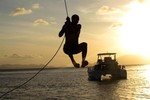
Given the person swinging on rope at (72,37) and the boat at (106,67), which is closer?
the person swinging on rope at (72,37)

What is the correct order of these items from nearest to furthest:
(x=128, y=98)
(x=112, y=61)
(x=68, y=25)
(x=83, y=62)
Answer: (x=68, y=25) → (x=83, y=62) → (x=128, y=98) → (x=112, y=61)

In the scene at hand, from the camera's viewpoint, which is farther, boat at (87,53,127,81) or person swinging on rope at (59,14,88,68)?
boat at (87,53,127,81)

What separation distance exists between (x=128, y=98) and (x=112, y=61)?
30.6 m

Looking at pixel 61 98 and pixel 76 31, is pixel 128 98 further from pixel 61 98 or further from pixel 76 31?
pixel 76 31

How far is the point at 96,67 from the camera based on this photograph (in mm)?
96375

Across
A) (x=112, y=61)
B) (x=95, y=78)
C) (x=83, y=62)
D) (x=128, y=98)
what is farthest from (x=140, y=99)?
(x=83, y=62)

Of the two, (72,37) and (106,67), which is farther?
(106,67)

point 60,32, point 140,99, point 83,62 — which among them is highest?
point 60,32

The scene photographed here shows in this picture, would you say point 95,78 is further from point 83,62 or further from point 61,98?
point 83,62

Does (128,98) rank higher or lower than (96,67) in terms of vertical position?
lower

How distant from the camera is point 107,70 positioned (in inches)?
3802

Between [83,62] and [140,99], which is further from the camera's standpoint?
[140,99]

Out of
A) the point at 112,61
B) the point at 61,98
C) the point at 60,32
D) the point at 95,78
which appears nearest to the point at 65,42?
the point at 60,32

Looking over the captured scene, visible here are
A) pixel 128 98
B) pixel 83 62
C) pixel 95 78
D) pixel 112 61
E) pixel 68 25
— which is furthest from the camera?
pixel 95 78
